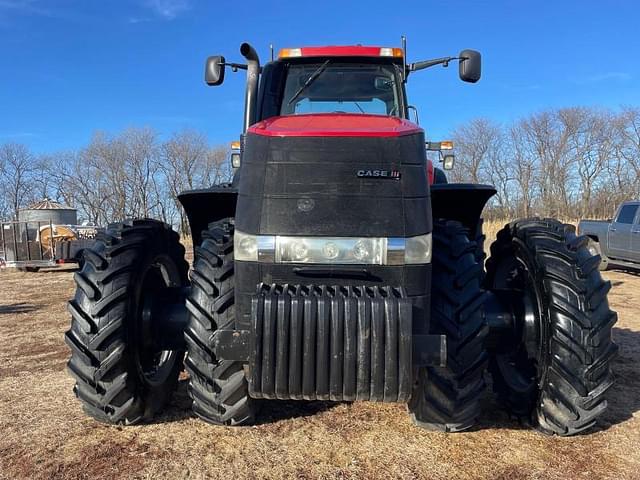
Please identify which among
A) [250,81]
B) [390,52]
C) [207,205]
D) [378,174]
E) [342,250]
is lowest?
[342,250]

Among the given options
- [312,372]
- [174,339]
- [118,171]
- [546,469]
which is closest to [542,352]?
[546,469]

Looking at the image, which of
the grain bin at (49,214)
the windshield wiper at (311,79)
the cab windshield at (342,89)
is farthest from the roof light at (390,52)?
the grain bin at (49,214)

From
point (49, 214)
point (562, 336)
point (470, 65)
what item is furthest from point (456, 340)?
point (49, 214)

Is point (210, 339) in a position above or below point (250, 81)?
below

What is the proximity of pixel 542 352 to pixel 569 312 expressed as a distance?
1.23ft

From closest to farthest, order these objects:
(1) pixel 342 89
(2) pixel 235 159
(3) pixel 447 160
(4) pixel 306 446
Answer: (4) pixel 306 446 → (1) pixel 342 89 → (2) pixel 235 159 → (3) pixel 447 160

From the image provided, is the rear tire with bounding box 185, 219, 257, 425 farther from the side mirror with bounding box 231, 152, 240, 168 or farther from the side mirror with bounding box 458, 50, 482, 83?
the side mirror with bounding box 458, 50, 482, 83

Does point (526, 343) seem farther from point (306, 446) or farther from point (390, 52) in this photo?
point (390, 52)

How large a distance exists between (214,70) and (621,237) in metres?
12.5

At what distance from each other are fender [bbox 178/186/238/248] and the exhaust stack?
0.52 m

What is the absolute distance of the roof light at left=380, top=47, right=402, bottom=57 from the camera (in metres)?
4.66

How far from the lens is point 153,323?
146 inches

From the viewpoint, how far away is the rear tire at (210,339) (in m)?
3.22

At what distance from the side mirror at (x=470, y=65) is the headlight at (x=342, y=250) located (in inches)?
91.6
